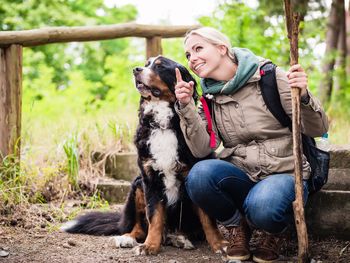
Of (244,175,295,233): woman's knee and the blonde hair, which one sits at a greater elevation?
the blonde hair


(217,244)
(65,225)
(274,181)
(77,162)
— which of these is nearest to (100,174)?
(77,162)

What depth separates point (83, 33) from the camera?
5246 millimetres

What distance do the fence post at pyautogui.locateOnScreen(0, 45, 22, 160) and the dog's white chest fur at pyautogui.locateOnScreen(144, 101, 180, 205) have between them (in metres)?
1.73

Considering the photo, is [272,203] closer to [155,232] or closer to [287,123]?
[287,123]

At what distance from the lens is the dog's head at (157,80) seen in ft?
11.8

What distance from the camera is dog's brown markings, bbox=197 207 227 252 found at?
3.46m

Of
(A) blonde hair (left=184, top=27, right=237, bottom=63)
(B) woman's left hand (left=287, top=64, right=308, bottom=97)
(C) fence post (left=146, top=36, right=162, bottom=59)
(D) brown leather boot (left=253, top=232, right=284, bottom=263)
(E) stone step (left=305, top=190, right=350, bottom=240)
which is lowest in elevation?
(D) brown leather boot (left=253, top=232, right=284, bottom=263)

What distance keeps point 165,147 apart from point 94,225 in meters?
0.93

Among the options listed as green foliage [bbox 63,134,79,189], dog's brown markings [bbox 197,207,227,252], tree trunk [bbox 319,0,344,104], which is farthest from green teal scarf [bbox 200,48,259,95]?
tree trunk [bbox 319,0,344,104]

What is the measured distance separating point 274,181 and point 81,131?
3.07 metres

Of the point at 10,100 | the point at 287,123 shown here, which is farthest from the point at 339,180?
the point at 10,100

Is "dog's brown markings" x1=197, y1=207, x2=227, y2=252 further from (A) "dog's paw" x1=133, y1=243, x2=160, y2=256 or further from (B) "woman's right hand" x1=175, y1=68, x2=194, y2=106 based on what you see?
(B) "woman's right hand" x1=175, y1=68, x2=194, y2=106

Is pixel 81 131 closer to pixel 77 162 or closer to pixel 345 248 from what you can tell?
pixel 77 162

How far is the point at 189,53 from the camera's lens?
11.2ft
